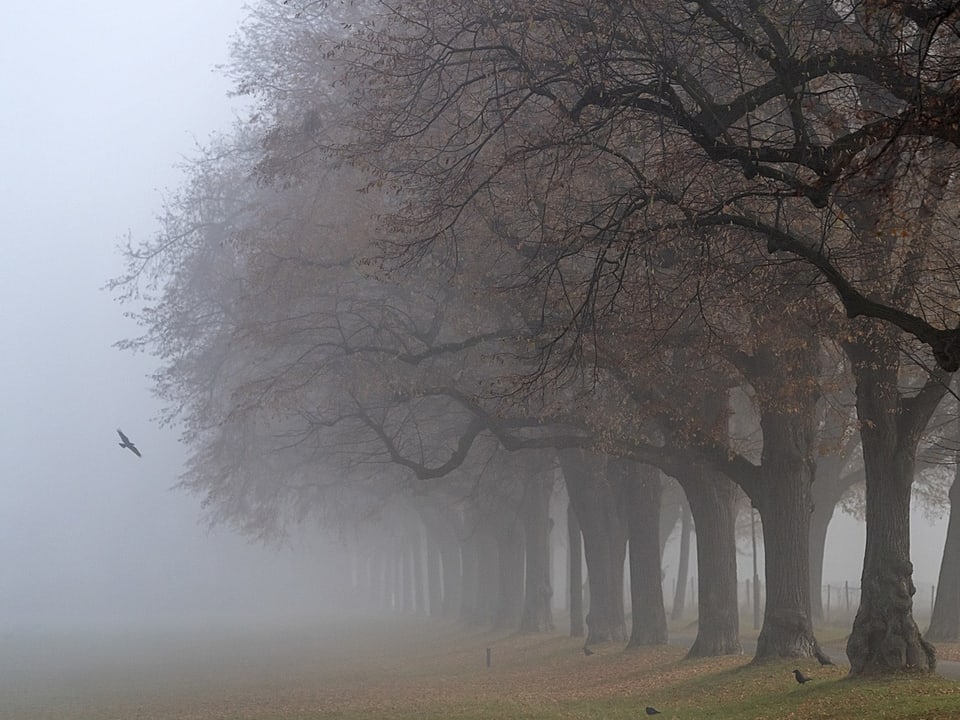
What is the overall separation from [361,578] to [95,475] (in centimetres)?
5999

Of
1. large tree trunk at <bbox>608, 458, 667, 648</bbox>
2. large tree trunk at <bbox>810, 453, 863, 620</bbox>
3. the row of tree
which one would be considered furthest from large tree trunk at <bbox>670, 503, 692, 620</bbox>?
large tree trunk at <bbox>608, 458, 667, 648</bbox>

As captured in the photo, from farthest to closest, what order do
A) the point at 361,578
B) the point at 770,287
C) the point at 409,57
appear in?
the point at 361,578, the point at 770,287, the point at 409,57

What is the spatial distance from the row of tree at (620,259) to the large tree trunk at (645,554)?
79 millimetres

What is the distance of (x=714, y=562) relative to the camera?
2808 cm

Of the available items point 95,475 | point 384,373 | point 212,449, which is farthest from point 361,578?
point 384,373

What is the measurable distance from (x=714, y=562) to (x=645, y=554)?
15.0 ft

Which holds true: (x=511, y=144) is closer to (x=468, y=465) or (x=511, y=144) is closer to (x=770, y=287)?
(x=770, y=287)

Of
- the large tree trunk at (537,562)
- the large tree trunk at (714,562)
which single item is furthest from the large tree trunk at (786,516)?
the large tree trunk at (537,562)

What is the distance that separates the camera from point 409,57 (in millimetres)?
15938

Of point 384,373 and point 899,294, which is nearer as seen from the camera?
point 899,294

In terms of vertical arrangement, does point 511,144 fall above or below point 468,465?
above

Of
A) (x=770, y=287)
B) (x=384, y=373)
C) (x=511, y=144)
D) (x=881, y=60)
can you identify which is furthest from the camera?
(x=384, y=373)

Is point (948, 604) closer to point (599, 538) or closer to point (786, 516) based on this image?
point (786, 516)

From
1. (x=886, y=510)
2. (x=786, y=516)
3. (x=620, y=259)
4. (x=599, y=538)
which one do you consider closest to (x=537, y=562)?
(x=599, y=538)
